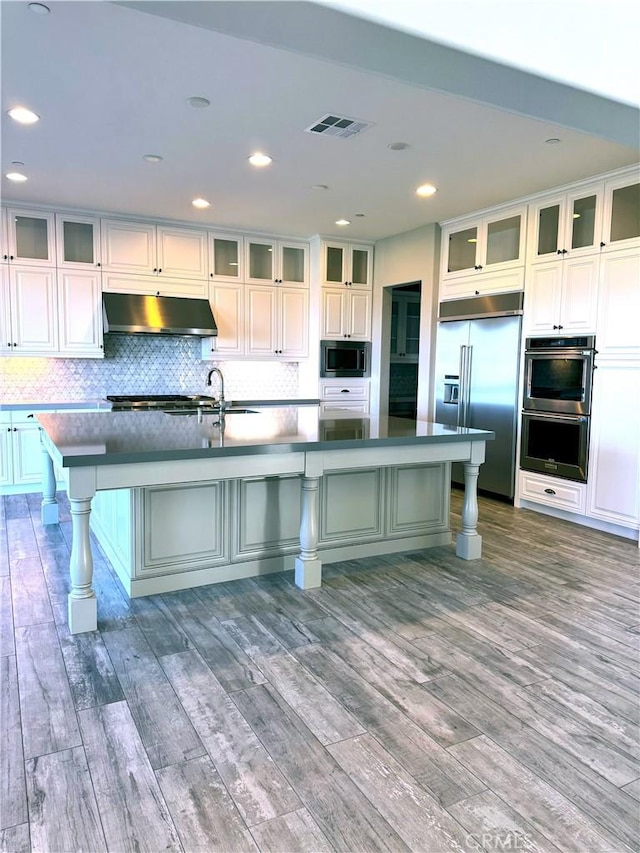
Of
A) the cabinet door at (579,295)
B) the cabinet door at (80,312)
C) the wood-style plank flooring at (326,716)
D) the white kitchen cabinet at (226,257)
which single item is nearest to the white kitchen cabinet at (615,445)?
the cabinet door at (579,295)

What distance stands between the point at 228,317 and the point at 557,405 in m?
3.46

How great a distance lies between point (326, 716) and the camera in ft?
6.74

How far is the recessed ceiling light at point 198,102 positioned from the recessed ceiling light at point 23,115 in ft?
3.16

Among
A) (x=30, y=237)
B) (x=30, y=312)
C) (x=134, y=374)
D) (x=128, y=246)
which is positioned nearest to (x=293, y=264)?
(x=128, y=246)

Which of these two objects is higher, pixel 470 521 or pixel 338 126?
pixel 338 126

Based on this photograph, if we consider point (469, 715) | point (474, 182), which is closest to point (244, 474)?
point (469, 715)

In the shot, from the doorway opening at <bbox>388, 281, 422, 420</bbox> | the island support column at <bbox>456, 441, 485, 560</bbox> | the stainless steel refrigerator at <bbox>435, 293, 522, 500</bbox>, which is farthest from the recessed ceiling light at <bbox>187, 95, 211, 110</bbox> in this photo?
the doorway opening at <bbox>388, 281, 422, 420</bbox>

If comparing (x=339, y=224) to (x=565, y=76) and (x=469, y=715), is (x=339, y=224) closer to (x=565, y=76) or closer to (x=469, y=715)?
(x=565, y=76)

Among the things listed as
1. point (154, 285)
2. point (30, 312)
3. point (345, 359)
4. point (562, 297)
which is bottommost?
point (345, 359)

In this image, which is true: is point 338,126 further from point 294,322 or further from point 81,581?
point 294,322

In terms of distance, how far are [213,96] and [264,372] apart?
3.93 metres

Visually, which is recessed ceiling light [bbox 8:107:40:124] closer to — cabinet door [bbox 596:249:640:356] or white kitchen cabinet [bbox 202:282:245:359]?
white kitchen cabinet [bbox 202:282:245:359]

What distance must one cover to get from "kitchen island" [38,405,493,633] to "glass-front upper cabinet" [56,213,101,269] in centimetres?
228

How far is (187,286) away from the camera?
6.04 meters
